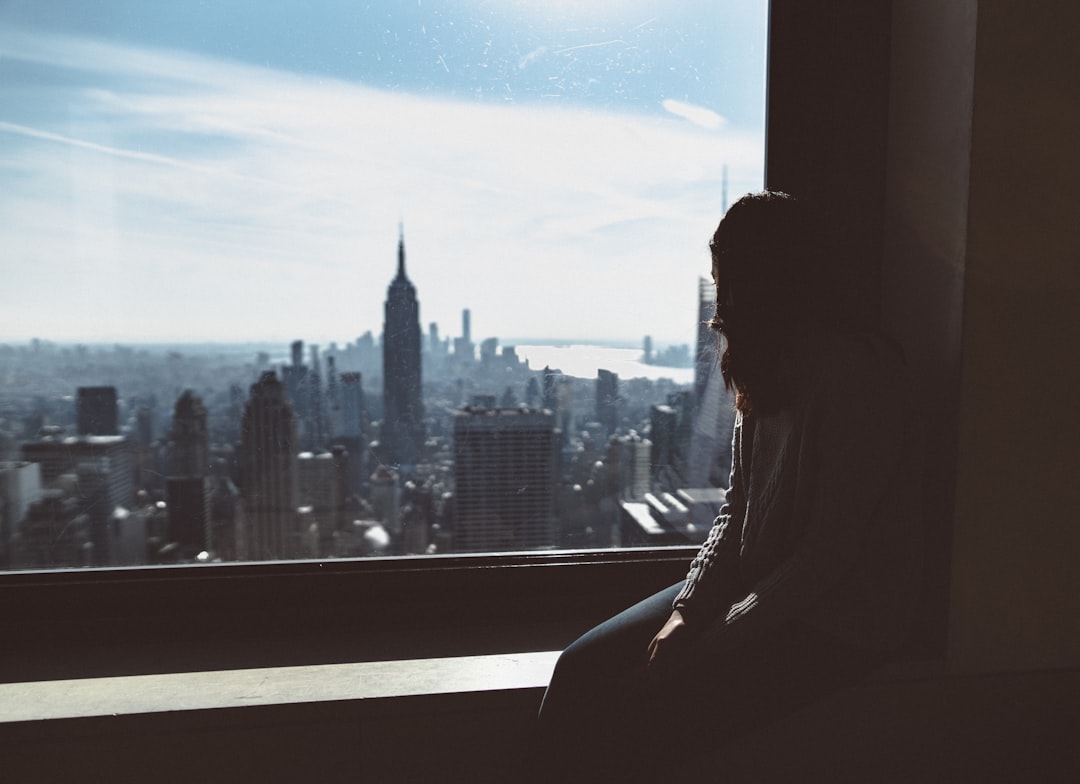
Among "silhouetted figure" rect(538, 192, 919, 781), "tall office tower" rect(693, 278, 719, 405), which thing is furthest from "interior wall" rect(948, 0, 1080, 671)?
"tall office tower" rect(693, 278, 719, 405)

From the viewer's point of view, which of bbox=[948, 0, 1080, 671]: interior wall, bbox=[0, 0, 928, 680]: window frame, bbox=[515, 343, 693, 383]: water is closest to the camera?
bbox=[948, 0, 1080, 671]: interior wall

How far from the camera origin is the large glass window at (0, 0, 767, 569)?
3.83 feet

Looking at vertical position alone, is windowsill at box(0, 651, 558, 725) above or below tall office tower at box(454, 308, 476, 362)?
below

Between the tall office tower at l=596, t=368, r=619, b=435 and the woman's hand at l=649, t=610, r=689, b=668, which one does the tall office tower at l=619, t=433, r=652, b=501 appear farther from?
the woman's hand at l=649, t=610, r=689, b=668

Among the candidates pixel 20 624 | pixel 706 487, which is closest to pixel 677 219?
pixel 706 487

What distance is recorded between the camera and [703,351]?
1.37m

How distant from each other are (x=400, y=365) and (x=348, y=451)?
0.61 ft

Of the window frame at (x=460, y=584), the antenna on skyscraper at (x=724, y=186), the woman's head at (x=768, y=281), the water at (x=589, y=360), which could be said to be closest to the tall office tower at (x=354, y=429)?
the window frame at (x=460, y=584)

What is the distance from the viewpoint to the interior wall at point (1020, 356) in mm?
1081

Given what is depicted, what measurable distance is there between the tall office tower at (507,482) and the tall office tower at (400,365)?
114 mm

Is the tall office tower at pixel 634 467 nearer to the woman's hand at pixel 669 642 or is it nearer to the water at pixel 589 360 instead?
the water at pixel 589 360

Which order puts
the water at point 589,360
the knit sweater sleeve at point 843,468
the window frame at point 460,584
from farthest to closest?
the water at point 589,360, the window frame at point 460,584, the knit sweater sleeve at point 843,468

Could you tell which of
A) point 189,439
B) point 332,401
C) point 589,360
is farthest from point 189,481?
point 589,360

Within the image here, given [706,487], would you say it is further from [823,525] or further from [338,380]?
[338,380]
